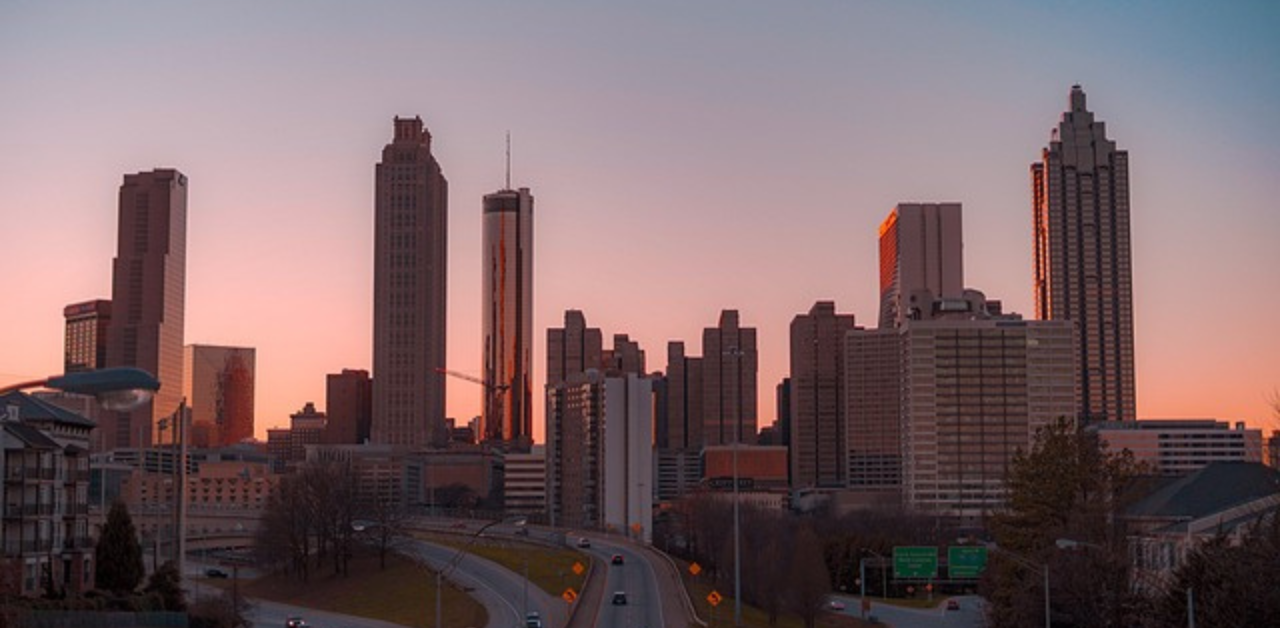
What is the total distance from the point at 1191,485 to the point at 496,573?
58.2 meters

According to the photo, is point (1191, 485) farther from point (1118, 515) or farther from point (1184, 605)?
point (1184, 605)

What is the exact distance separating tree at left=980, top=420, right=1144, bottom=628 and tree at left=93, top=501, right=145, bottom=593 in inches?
1574

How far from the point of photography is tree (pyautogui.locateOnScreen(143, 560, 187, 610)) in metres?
74.0

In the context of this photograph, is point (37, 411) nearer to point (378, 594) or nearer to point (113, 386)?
point (378, 594)

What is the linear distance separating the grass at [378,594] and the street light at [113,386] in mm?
86901

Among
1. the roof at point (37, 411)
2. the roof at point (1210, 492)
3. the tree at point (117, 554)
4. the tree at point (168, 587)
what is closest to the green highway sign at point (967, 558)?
the roof at point (1210, 492)

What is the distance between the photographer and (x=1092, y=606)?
249 feet

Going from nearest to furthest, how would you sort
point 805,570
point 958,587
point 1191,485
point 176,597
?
point 176,597
point 1191,485
point 805,570
point 958,587

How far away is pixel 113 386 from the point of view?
23.9 meters

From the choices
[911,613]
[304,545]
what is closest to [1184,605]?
[911,613]

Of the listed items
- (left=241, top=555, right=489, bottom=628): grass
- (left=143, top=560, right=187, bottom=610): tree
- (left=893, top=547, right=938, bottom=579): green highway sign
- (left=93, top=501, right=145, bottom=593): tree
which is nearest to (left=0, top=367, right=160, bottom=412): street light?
(left=143, top=560, right=187, bottom=610): tree

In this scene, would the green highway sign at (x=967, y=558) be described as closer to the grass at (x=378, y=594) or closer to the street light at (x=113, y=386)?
the grass at (x=378, y=594)

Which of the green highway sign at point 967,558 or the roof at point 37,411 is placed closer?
the roof at point 37,411

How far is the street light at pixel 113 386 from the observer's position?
2386 centimetres
